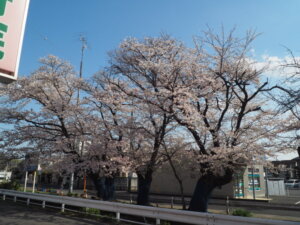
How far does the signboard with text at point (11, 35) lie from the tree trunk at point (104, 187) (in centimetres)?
1421

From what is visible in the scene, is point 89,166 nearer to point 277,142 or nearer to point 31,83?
point 31,83

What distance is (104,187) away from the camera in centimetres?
1603

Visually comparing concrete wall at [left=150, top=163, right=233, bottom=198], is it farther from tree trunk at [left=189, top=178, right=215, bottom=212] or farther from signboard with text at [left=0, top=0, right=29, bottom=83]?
signboard with text at [left=0, top=0, right=29, bottom=83]

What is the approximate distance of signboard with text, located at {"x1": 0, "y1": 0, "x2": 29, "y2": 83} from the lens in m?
2.42

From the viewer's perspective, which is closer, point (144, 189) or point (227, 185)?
point (144, 189)

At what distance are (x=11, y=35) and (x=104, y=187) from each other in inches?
583

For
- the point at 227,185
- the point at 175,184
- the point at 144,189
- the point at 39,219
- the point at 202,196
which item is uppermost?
the point at 144,189

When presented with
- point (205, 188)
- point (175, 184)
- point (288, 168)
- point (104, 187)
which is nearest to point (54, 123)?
point (104, 187)

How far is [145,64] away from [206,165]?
227 inches

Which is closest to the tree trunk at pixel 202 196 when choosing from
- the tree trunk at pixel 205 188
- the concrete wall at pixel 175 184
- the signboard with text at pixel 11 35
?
the tree trunk at pixel 205 188

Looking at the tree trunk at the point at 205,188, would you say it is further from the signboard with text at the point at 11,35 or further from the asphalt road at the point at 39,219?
the signboard with text at the point at 11,35

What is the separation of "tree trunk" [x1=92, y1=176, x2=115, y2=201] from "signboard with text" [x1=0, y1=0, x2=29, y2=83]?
14.2m

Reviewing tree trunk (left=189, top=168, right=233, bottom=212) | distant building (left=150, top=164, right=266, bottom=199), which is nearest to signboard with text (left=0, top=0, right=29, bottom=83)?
tree trunk (left=189, top=168, right=233, bottom=212)

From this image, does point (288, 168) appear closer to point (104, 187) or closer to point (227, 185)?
point (104, 187)
